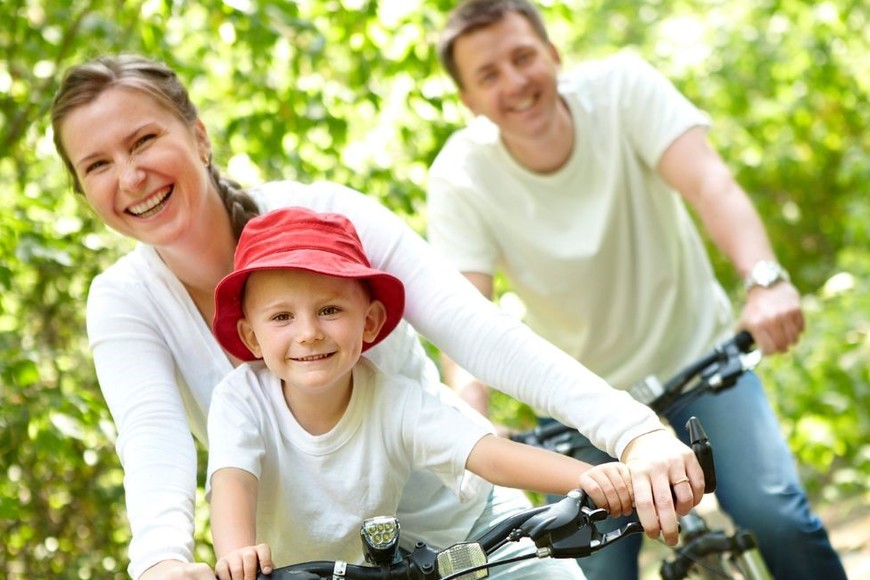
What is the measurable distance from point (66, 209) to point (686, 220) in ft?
8.21

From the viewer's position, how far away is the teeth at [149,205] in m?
2.62

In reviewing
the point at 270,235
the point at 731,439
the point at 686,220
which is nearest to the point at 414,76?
the point at 686,220

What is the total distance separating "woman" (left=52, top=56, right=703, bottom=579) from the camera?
2.37 metres

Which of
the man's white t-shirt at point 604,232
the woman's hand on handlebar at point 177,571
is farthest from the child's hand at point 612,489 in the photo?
the man's white t-shirt at point 604,232

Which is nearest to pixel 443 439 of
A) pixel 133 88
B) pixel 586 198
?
pixel 133 88

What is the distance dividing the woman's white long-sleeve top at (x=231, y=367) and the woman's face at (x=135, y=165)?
146 mm

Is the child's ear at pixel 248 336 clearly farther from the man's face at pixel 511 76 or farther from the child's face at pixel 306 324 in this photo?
the man's face at pixel 511 76

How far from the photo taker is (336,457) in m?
2.43

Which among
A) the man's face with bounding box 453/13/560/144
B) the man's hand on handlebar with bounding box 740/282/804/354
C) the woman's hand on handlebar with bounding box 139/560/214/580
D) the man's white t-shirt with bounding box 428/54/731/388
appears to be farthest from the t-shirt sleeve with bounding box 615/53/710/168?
the woman's hand on handlebar with bounding box 139/560/214/580

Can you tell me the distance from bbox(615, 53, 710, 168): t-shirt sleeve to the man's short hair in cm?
33

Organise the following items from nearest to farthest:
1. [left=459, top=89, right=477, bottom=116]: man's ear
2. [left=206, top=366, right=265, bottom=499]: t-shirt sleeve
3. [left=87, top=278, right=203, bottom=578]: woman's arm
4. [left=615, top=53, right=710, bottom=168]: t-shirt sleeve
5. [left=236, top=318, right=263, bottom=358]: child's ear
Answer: [left=87, top=278, right=203, bottom=578]: woman's arm < [left=206, top=366, right=265, bottom=499]: t-shirt sleeve < [left=236, top=318, right=263, bottom=358]: child's ear < [left=615, top=53, right=710, bottom=168]: t-shirt sleeve < [left=459, top=89, right=477, bottom=116]: man's ear

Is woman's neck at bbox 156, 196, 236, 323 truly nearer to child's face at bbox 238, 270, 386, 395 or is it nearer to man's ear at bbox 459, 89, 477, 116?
child's face at bbox 238, 270, 386, 395

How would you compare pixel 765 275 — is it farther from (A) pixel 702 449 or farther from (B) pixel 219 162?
(B) pixel 219 162

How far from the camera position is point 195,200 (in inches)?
104
